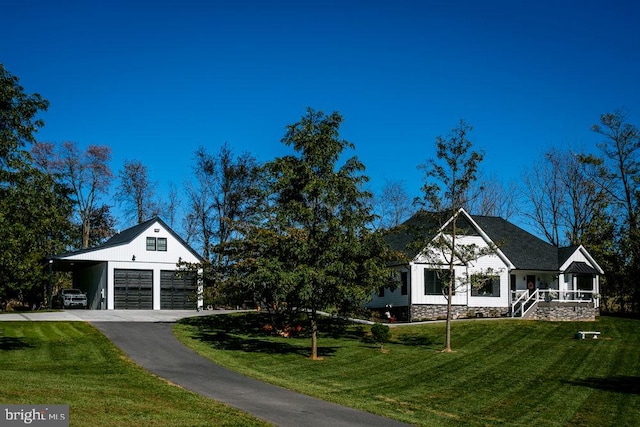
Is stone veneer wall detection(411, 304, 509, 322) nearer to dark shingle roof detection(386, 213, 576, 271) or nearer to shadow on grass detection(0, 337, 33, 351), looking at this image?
dark shingle roof detection(386, 213, 576, 271)

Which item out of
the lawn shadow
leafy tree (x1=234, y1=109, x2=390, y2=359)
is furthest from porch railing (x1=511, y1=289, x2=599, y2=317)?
leafy tree (x1=234, y1=109, x2=390, y2=359)

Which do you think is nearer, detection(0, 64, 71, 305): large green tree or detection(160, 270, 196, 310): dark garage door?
detection(0, 64, 71, 305): large green tree

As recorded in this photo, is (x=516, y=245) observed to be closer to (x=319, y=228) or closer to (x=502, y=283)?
(x=502, y=283)

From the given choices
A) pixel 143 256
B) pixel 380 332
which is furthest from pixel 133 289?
pixel 380 332

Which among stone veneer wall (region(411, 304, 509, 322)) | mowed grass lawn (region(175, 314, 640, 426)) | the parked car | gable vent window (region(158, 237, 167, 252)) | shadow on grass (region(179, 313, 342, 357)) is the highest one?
gable vent window (region(158, 237, 167, 252))

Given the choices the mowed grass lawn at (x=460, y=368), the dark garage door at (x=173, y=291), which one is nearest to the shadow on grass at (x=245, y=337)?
the mowed grass lawn at (x=460, y=368)

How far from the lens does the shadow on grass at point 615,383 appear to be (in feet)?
64.7

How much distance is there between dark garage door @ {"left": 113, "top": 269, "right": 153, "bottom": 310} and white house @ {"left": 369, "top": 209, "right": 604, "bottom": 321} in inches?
535

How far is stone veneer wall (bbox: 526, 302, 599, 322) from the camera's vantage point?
38.8 metres

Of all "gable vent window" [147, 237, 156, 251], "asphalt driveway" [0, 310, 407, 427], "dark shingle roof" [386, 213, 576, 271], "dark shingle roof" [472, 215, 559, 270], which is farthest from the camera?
"gable vent window" [147, 237, 156, 251]

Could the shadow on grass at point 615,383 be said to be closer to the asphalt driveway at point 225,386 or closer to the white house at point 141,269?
the asphalt driveway at point 225,386

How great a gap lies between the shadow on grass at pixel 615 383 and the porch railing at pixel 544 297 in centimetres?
1706

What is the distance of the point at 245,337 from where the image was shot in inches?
1186

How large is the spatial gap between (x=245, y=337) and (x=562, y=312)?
1890 centimetres
